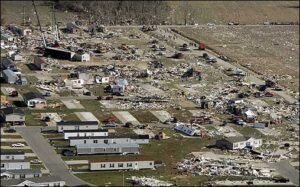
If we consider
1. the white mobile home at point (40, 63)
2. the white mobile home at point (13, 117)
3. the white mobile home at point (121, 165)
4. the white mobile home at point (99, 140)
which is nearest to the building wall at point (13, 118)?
the white mobile home at point (13, 117)

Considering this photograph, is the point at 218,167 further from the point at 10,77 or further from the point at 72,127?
the point at 10,77

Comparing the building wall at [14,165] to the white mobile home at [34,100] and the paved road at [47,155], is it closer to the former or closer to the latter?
the paved road at [47,155]

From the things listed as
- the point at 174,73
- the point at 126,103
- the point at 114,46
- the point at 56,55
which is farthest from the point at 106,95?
the point at 114,46

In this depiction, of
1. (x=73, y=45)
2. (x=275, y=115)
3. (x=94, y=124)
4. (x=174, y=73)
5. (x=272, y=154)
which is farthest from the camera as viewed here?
(x=73, y=45)

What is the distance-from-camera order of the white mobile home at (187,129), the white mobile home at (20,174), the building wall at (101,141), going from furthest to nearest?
1. the white mobile home at (187,129)
2. the building wall at (101,141)
3. the white mobile home at (20,174)

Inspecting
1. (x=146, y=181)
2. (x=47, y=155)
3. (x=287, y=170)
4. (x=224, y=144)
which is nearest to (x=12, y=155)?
(x=47, y=155)

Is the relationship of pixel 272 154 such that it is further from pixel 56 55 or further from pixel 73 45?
pixel 73 45

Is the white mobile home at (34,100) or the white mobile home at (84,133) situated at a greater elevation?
the white mobile home at (34,100)
